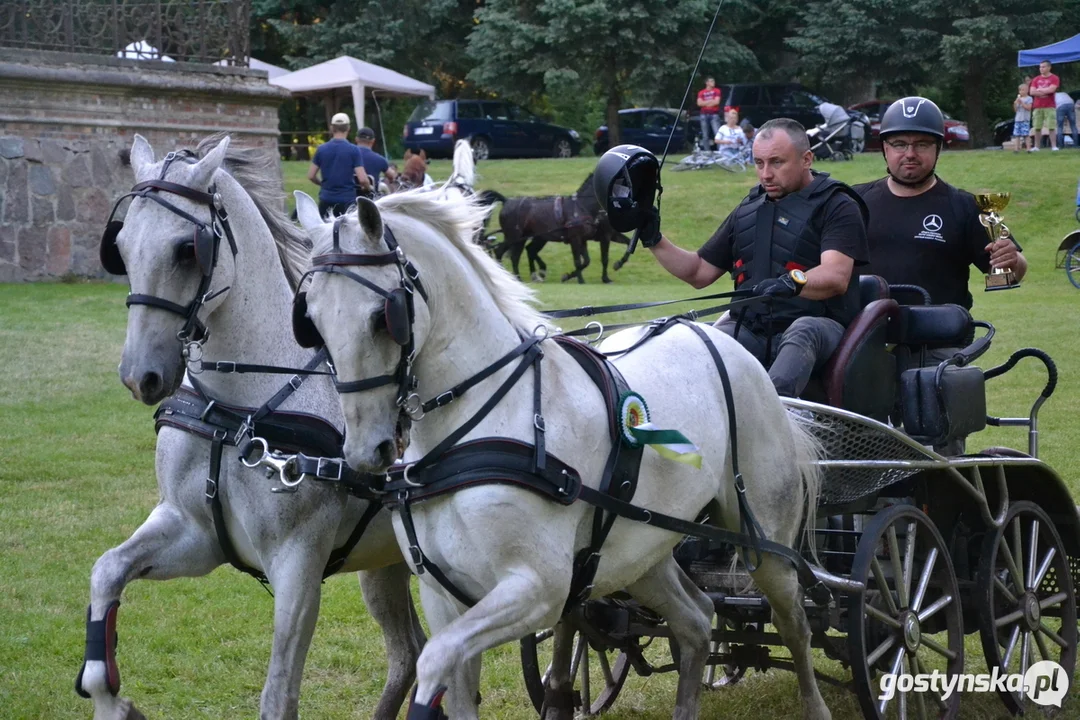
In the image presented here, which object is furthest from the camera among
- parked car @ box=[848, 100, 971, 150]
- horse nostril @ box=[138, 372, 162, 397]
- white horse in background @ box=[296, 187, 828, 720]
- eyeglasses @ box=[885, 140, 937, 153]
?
parked car @ box=[848, 100, 971, 150]

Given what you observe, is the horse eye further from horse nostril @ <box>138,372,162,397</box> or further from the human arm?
the human arm

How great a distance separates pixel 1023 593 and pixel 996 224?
1.45 m

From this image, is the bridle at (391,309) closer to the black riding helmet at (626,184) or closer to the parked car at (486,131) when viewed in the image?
the black riding helmet at (626,184)

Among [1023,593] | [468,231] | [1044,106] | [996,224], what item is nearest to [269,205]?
[468,231]

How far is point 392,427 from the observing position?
3.21 metres

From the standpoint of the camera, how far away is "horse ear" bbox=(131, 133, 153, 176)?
13.5 ft

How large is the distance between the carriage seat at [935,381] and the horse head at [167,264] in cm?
250

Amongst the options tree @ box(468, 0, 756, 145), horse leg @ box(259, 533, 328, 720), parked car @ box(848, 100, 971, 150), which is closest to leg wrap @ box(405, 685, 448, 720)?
horse leg @ box(259, 533, 328, 720)

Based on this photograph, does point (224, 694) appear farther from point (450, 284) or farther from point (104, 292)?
point (104, 292)

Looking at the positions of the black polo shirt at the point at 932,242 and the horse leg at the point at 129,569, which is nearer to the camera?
the horse leg at the point at 129,569

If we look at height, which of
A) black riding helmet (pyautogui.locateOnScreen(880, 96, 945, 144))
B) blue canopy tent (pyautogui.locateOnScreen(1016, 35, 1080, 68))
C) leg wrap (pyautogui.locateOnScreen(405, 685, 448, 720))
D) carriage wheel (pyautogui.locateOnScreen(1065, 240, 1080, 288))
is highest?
blue canopy tent (pyautogui.locateOnScreen(1016, 35, 1080, 68))

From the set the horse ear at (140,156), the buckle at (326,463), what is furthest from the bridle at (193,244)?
the buckle at (326,463)

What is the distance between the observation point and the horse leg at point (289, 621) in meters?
3.81

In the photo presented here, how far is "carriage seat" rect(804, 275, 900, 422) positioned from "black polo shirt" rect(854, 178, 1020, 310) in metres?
0.78
